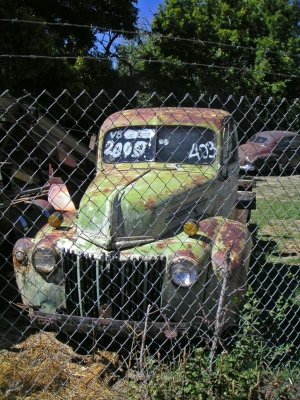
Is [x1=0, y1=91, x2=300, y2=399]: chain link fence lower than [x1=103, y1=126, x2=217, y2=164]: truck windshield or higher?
lower

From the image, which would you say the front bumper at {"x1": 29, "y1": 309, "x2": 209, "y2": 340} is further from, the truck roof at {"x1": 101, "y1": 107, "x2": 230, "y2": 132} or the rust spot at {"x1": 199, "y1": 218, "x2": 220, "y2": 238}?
the truck roof at {"x1": 101, "y1": 107, "x2": 230, "y2": 132}

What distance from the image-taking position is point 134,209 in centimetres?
374

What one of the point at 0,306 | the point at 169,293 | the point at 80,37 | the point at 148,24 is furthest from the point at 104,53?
the point at 169,293

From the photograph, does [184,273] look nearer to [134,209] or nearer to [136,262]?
[136,262]

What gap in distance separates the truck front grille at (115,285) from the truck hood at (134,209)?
179 mm

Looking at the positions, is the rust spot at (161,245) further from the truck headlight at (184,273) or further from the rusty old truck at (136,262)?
the truck headlight at (184,273)

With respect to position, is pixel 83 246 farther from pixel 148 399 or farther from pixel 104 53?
pixel 104 53

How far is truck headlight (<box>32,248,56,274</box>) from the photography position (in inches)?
143

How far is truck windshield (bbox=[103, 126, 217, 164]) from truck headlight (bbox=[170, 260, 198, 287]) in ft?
4.44

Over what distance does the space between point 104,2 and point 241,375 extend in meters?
13.4

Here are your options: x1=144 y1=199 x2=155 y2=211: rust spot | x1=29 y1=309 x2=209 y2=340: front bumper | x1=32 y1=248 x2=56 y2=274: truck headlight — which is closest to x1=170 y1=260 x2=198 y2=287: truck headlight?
x1=29 y1=309 x2=209 y2=340: front bumper

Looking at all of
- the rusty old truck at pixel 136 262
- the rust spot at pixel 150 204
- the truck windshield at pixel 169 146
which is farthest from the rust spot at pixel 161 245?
the truck windshield at pixel 169 146

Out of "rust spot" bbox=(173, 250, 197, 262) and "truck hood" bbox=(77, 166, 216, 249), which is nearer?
"rust spot" bbox=(173, 250, 197, 262)

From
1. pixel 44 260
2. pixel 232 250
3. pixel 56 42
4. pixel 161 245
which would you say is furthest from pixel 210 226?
pixel 56 42
